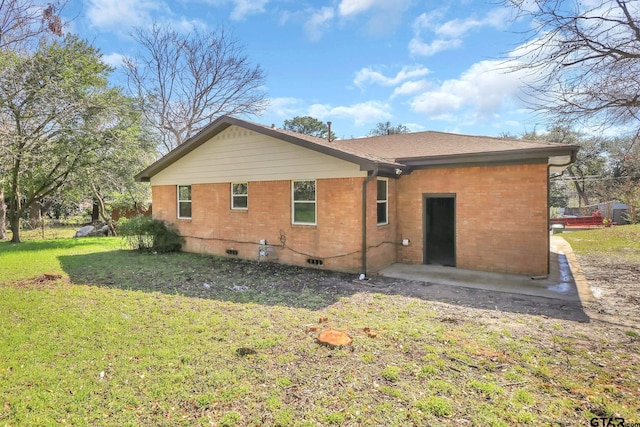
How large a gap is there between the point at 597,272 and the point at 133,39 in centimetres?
2882

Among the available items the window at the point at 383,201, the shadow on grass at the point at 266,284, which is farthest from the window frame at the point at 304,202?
the window at the point at 383,201

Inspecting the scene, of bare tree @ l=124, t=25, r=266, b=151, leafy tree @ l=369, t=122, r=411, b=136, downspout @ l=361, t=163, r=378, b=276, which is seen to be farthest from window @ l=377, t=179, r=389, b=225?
leafy tree @ l=369, t=122, r=411, b=136

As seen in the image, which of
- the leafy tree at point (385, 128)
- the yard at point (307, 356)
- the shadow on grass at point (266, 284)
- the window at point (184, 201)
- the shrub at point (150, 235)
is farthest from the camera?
the leafy tree at point (385, 128)

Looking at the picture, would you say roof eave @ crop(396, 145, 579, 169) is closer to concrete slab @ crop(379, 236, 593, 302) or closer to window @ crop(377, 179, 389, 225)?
window @ crop(377, 179, 389, 225)

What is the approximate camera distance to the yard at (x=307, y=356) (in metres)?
2.97

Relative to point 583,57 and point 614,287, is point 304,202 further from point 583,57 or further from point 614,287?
point 614,287

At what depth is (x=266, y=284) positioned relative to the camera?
304 inches

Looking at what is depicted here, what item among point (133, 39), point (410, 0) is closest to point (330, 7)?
point (410, 0)

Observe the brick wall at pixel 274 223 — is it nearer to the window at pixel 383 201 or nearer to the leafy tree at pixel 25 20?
the window at pixel 383 201

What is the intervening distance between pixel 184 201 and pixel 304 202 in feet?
18.7

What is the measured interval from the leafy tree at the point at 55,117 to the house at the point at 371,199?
6.33 meters

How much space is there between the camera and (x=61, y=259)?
35.7 feet

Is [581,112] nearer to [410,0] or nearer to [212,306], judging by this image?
[410,0]

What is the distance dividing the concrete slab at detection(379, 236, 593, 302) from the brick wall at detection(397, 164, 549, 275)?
0.43 m
